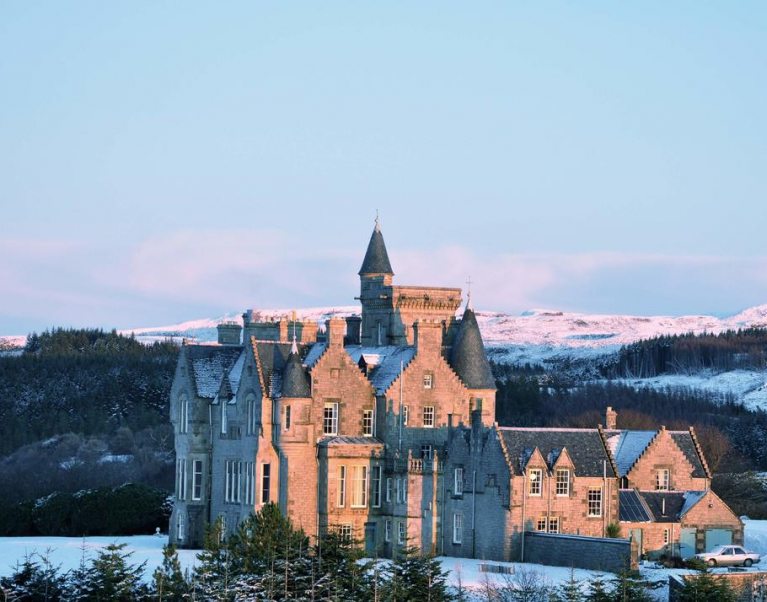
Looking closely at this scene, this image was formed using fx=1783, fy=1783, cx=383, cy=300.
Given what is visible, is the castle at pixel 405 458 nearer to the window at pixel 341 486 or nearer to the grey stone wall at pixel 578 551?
the window at pixel 341 486

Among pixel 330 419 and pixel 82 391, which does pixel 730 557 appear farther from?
pixel 82 391

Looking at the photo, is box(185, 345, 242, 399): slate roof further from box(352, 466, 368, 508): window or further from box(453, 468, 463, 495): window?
box(453, 468, 463, 495): window

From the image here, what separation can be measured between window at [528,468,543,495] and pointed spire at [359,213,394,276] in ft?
63.9

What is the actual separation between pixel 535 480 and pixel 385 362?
33.6 feet

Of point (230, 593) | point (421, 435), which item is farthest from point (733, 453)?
point (230, 593)

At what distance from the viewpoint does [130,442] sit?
13912 cm

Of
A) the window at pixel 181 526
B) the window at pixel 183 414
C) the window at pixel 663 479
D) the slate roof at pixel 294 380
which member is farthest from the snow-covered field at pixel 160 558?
the slate roof at pixel 294 380

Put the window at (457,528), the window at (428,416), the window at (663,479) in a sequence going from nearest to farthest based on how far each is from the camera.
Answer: the window at (457,528) → the window at (663,479) → the window at (428,416)

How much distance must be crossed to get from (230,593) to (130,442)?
82503 millimetres

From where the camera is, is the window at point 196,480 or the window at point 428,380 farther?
the window at point 196,480

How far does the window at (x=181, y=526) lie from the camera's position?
79.1m

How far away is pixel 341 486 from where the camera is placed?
75.8 m

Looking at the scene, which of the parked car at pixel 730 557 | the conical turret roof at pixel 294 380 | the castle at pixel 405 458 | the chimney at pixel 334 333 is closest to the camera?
the parked car at pixel 730 557

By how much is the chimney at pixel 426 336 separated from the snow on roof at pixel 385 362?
0.52m
